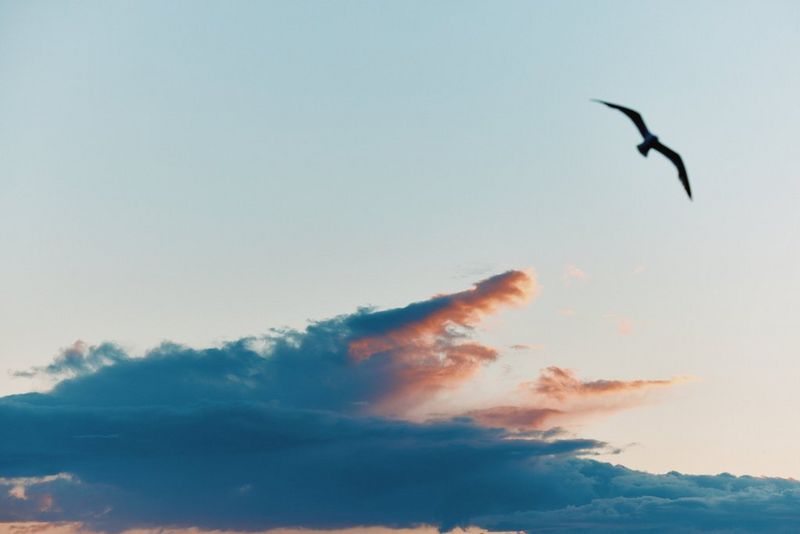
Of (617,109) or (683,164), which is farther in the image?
(683,164)

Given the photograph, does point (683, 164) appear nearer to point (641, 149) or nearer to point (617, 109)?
point (641, 149)

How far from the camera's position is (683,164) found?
14000cm

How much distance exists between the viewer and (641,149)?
449 ft

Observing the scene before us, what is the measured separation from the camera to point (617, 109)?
128750 mm

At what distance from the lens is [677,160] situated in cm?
13938

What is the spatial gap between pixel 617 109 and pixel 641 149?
9.76 meters

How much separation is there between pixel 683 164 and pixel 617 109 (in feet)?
52.0

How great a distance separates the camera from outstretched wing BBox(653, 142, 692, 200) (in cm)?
13850

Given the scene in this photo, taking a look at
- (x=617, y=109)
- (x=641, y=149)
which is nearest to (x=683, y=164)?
(x=641, y=149)

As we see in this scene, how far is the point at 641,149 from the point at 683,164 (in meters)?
6.71

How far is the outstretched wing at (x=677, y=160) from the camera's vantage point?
5453 inches
